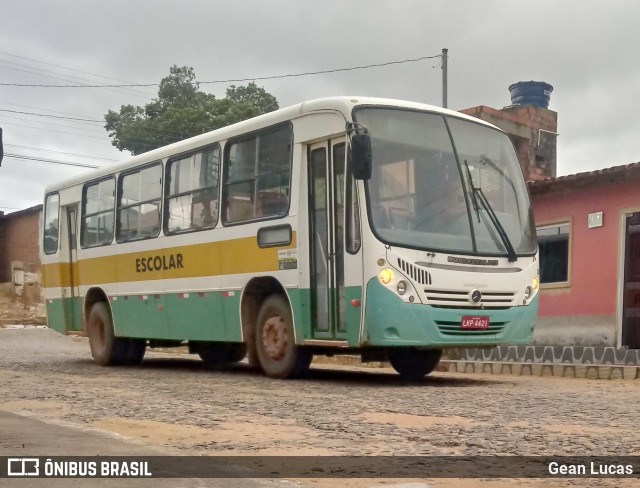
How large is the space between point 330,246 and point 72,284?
24.0ft

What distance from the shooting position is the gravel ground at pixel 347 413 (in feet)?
18.3

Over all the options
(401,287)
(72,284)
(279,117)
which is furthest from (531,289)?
(72,284)

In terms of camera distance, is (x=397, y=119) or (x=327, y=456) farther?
(x=397, y=119)

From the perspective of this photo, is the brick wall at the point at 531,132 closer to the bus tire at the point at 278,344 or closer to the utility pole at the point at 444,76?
the utility pole at the point at 444,76

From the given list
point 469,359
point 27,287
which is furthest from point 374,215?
point 27,287

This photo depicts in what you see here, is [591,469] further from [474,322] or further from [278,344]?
[278,344]

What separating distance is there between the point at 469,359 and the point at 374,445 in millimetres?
10200

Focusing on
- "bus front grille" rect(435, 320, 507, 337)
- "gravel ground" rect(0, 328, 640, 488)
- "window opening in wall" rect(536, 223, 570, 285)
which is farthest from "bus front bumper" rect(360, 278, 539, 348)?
"window opening in wall" rect(536, 223, 570, 285)

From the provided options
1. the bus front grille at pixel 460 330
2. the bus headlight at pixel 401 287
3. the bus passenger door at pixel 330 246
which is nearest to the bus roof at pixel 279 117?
the bus passenger door at pixel 330 246

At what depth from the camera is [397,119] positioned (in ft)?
32.7

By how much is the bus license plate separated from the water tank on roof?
17.4m

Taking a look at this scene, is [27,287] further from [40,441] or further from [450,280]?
[40,441]

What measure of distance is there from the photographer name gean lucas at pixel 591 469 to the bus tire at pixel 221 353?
966cm

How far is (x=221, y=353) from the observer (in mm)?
14547
